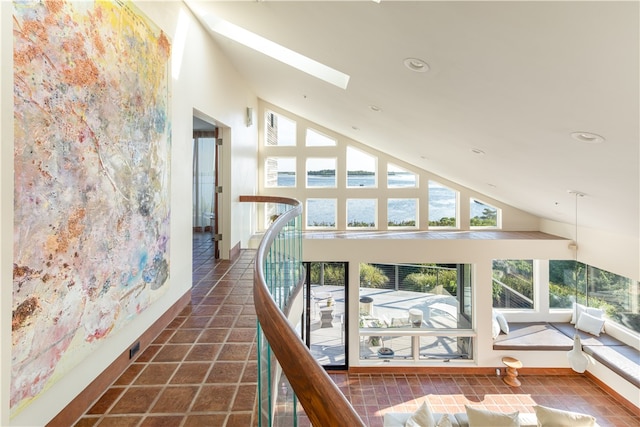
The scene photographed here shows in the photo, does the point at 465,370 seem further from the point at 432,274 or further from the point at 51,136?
the point at 51,136

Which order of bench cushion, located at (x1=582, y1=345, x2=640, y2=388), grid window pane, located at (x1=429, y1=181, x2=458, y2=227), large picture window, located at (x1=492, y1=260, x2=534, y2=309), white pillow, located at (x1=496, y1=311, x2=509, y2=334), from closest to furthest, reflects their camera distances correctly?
bench cushion, located at (x1=582, y1=345, x2=640, y2=388), white pillow, located at (x1=496, y1=311, x2=509, y2=334), large picture window, located at (x1=492, y1=260, x2=534, y2=309), grid window pane, located at (x1=429, y1=181, x2=458, y2=227)

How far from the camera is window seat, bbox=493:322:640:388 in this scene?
5648 millimetres

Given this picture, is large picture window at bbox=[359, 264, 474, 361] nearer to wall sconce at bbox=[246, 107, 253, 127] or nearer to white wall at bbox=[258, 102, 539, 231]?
white wall at bbox=[258, 102, 539, 231]

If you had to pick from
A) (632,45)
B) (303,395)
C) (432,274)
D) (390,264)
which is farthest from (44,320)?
(432,274)

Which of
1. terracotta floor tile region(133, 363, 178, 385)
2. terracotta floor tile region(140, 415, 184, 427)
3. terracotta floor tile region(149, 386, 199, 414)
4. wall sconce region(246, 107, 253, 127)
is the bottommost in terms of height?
terracotta floor tile region(140, 415, 184, 427)

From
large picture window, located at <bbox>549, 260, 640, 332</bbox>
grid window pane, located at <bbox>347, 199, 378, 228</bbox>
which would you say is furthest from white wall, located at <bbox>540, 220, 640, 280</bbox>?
grid window pane, located at <bbox>347, 199, 378, 228</bbox>

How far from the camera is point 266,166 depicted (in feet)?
26.7

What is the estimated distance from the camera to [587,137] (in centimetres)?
269

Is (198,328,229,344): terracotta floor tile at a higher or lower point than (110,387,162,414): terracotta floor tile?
higher

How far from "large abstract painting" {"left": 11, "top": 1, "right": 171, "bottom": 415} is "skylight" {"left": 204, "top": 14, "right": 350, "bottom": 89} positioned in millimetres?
1689

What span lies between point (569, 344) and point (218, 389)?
7405mm

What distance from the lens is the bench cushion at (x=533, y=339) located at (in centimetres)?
648

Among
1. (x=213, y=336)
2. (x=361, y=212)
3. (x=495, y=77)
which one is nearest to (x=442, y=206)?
(x=361, y=212)

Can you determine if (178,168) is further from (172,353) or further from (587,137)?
(587,137)
